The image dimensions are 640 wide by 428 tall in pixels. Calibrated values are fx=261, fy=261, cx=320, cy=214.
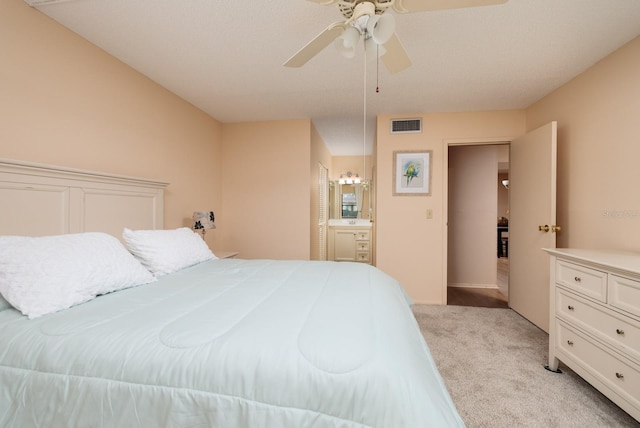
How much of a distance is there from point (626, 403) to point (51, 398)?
2582 millimetres

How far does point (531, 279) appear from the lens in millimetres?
2715

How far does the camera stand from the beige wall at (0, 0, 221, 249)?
1521 millimetres

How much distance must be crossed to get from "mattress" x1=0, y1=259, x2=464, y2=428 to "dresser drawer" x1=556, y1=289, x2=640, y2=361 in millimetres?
1282

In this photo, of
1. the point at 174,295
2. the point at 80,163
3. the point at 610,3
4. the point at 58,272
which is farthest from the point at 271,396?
the point at 610,3

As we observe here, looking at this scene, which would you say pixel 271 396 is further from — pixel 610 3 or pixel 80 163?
pixel 610 3

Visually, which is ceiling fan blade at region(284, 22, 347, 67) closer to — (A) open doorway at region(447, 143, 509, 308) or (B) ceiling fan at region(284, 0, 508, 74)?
(B) ceiling fan at region(284, 0, 508, 74)

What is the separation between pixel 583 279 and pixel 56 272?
291cm

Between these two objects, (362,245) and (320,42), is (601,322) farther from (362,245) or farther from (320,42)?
(362,245)

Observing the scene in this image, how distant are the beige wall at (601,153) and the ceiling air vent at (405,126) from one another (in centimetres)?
130

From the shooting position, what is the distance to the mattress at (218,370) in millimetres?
747

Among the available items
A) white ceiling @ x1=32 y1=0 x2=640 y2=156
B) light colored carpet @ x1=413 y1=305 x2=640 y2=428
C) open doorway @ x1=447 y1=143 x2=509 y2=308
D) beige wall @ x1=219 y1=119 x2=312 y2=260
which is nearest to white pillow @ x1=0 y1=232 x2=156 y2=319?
white ceiling @ x1=32 y1=0 x2=640 y2=156

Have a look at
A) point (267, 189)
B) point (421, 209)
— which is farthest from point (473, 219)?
point (267, 189)

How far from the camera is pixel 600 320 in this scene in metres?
1.55

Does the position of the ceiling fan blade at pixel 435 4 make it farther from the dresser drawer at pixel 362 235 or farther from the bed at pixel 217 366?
the dresser drawer at pixel 362 235
